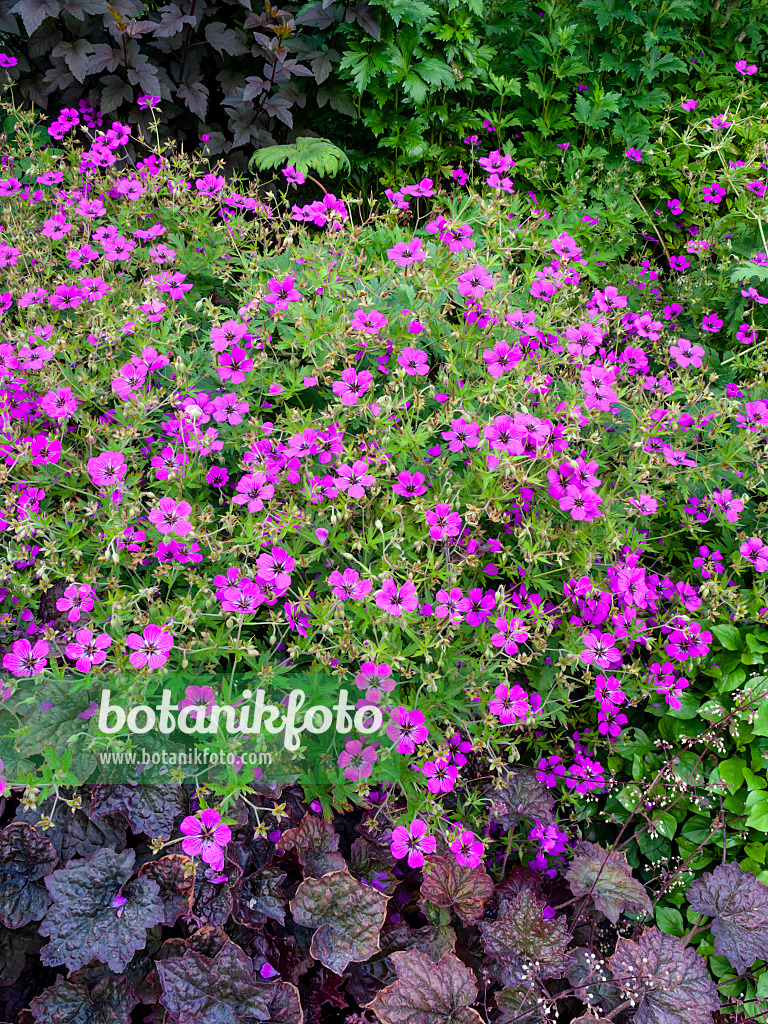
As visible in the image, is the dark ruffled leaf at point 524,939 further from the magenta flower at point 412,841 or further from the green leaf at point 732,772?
the green leaf at point 732,772

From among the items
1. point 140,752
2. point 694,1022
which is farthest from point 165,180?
point 694,1022

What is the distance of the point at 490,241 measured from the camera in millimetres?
2650

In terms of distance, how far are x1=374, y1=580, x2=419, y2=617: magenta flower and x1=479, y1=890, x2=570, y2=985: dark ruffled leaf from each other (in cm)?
85

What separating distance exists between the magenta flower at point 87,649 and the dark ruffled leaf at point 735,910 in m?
1.69

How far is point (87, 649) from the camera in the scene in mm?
1678

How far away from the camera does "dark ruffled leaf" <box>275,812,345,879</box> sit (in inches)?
74.3

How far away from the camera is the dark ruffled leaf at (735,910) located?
75.3 inches

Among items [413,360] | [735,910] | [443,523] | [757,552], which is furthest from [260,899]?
[757,552]

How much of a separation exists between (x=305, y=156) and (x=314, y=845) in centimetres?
354

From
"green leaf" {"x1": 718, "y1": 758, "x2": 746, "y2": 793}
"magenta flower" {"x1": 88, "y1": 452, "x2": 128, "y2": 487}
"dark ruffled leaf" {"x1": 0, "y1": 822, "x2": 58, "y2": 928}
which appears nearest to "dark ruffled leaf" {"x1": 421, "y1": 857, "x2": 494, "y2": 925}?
"green leaf" {"x1": 718, "y1": 758, "x2": 746, "y2": 793}

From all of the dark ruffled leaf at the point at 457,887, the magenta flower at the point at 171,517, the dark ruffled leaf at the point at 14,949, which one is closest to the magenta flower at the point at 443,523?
the magenta flower at the point at 171,517

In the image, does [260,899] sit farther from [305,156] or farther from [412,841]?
[305,156]

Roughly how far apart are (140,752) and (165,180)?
2.54 meters

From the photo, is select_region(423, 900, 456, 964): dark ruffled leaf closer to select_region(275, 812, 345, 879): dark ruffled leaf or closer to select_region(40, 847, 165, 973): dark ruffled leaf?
select_region(275, 812, 345, 879): dark ruffled leaf
